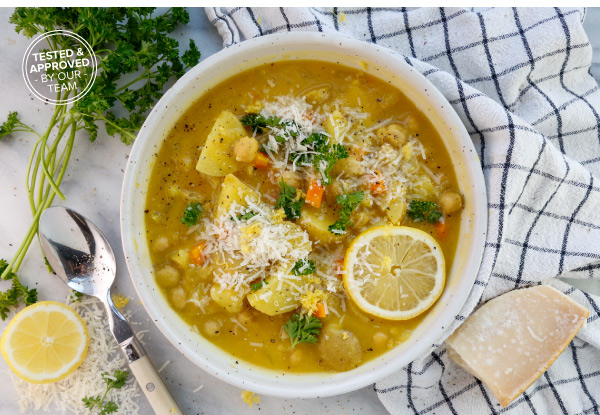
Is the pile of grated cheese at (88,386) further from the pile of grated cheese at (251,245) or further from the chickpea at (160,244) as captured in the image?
the pile of grated cheese at (251,245)

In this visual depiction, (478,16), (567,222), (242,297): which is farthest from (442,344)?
(478,16)

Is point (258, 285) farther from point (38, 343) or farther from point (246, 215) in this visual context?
point (38, 343)

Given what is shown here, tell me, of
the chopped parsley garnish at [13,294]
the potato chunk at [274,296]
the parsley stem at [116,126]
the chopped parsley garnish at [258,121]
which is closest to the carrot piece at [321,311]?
the potato chunk at [274,296]

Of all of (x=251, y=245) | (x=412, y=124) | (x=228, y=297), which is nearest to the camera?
(x=251, y=245)

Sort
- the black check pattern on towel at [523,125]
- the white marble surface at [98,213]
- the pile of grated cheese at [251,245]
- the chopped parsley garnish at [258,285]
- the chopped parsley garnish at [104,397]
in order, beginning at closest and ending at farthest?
1. the pile of grated cheese at [251,245]
2. the chopped parsley garnish at [258,285]
3. the black check pattern on towel at [523,125]
4. the chopped parsley garnish at [104,397]
5. the white marble surface at [98,213]

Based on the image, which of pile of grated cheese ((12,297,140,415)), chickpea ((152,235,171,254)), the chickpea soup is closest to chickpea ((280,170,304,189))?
the chickpea soup

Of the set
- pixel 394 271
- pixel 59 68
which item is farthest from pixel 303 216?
pixel 59 68

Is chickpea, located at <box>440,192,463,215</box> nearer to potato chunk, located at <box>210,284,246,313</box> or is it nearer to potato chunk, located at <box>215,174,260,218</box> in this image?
potato chunk, located at <box>215,174,260,218</box>
